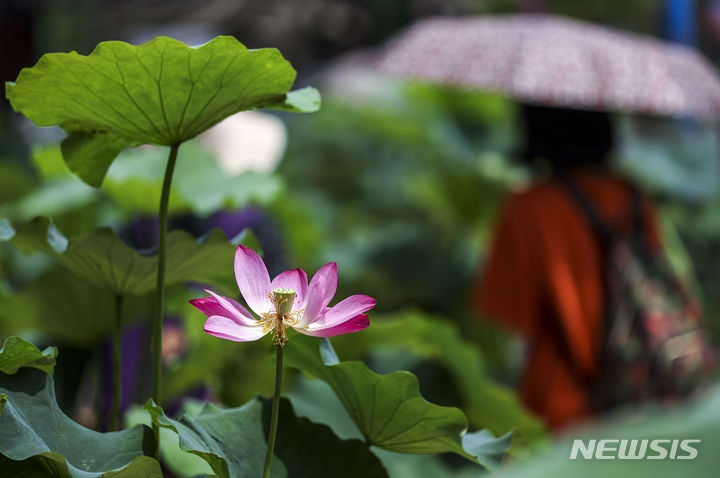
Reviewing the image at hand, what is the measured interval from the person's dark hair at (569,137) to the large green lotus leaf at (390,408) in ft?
4.87

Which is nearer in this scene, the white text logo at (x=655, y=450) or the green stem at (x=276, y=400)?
the white text logo at (x=655, y=450)

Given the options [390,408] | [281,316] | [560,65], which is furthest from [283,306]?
[560,65]

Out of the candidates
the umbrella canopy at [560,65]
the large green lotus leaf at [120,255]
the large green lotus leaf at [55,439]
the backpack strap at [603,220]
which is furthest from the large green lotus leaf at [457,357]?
the umbrella canopy at [560,65]

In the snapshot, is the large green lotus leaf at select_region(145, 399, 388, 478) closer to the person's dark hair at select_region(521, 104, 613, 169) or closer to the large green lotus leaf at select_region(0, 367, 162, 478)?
the large green lotus leaf at select_region(0, 367, 162, 478)

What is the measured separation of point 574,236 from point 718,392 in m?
1.52

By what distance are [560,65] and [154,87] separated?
4.97 ft

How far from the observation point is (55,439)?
1.49 ft

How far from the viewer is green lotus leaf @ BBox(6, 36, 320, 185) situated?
490 mm

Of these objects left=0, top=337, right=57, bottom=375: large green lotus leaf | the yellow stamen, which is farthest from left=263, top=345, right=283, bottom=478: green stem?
left=0, top=337, right=57, bottom=375: large green lotus leaf

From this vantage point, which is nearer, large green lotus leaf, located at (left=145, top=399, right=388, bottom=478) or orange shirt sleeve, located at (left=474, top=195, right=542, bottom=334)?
large green lotus leaf, located at (left=145, top=399, right=388, bottom=478)

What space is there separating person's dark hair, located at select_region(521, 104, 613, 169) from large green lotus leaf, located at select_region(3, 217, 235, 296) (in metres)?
1.45

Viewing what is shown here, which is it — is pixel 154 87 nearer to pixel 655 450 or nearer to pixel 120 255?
pixel 120 255

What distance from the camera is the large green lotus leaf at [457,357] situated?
110 cm

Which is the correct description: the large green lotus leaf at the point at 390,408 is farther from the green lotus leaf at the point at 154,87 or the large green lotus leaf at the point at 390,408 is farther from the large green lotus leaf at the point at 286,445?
the green lotus leaf at the point at 154,87
